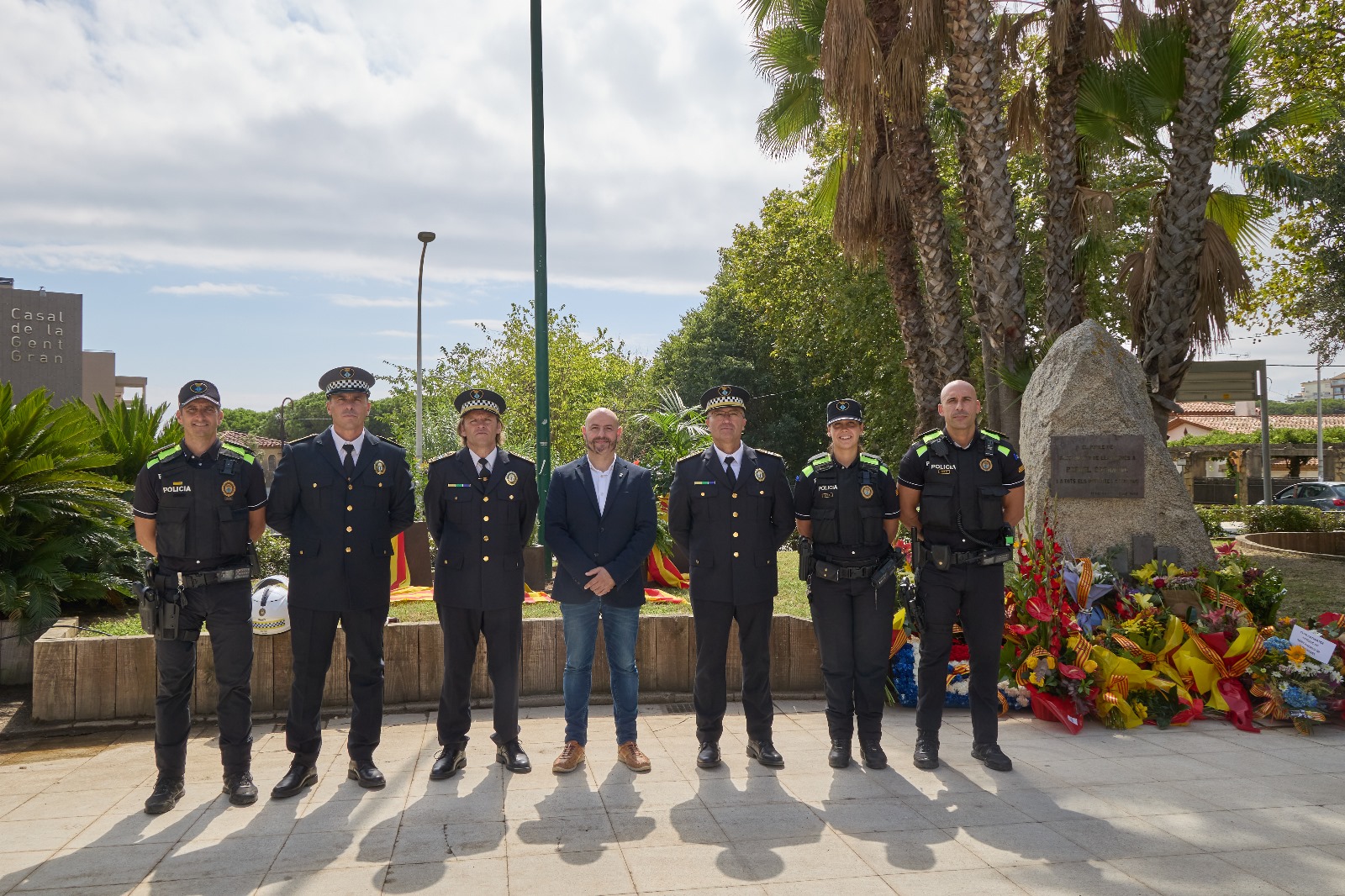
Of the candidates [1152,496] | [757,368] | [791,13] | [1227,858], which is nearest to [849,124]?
[791,13]

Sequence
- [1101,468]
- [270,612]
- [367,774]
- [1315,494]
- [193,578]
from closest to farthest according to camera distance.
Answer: [193,578]
[367,774]
[270,612]
[1101,468]
[1315,494]

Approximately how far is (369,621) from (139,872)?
5.12 feet

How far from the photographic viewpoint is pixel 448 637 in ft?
17.0

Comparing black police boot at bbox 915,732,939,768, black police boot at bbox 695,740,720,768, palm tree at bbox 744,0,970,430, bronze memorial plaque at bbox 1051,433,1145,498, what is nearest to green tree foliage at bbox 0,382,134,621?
black police boot at bbox 695,740,720,768

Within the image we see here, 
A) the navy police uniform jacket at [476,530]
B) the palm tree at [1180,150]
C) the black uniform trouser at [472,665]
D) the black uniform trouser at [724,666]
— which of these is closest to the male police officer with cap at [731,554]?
the black uniform trouser at [724,666]

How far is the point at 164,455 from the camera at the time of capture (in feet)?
16.0

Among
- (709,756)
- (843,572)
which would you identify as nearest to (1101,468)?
(843,572)

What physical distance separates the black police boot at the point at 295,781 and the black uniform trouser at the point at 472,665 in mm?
659

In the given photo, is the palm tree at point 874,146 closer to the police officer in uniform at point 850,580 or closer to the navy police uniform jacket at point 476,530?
the police officer in uniform at point 850,580

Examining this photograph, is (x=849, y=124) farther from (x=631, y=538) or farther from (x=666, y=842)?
(x=666, y=842)

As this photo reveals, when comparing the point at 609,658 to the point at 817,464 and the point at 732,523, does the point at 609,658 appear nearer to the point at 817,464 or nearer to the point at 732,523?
the point at 732,523

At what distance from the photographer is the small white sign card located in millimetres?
6086

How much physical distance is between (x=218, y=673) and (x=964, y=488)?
4.09 metres

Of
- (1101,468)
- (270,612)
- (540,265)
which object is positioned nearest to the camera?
(270,612)
